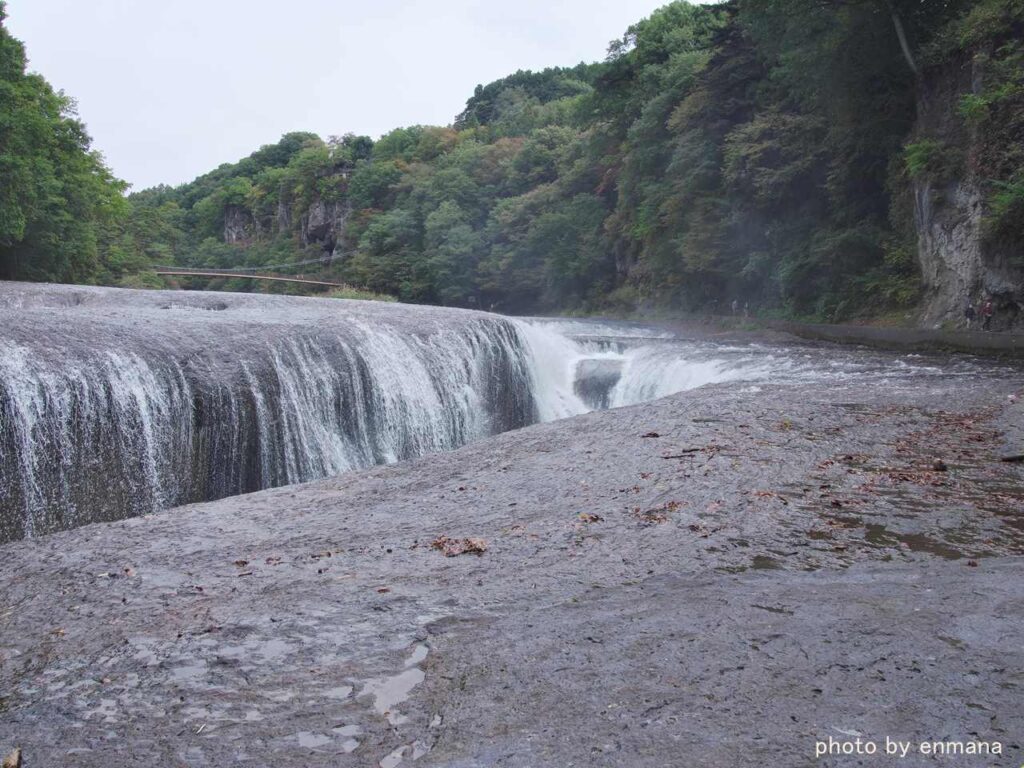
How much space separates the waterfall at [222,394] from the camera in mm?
8477

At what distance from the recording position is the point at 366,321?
46.5ft

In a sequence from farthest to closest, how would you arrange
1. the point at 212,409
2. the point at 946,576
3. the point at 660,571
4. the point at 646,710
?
1. the point at 212,409
2. the point at 660,571
3. the point at 946,576
4. the point at 646,710

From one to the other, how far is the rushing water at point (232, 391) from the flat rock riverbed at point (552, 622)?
93.7 inches

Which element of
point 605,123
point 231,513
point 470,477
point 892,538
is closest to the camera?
point 892,538

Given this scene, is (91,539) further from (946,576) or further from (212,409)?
(946,576)

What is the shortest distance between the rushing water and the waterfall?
0.07 ft

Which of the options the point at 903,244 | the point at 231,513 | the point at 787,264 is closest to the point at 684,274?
the point at 787,264

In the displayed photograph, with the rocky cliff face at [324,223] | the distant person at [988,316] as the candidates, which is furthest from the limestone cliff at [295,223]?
the distant person at [988,316]

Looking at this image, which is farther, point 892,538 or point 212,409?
point 212,409

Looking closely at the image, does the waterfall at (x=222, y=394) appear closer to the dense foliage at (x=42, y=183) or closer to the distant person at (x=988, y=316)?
the distant person at (x=988, y=316)

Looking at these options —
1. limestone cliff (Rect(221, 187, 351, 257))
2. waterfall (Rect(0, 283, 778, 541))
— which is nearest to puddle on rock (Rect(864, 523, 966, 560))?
waterfall (Rect(0, 283, 778, 541))

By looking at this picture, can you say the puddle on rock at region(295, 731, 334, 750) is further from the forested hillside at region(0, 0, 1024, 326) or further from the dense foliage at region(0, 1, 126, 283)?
the dense foliage at region(0, 1, 126, 283)

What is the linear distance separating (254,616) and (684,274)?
32.2 metres

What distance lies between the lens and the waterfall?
8477mm
